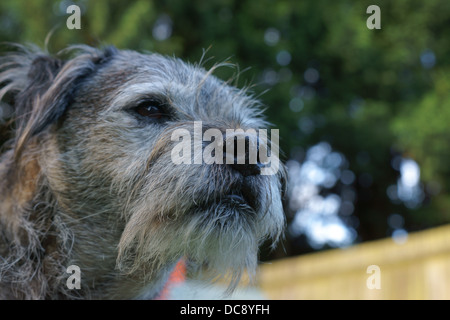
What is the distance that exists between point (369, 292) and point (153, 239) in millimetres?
5551

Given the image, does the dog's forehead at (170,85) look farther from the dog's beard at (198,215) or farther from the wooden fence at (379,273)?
the wooden fence at (379,273)

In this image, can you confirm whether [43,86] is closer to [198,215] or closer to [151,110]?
[151,110]

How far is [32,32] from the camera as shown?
10344mm

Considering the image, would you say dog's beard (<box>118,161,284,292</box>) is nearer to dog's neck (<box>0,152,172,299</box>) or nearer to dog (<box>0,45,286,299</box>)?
dog (<box>0,45,286,299</box>)

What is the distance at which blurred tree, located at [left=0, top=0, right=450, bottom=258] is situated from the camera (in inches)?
439

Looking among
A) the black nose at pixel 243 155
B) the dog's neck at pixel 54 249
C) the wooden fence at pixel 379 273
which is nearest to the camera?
the black nose at pixel 243 155

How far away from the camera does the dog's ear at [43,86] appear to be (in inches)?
131

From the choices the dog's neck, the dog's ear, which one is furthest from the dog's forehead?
the dog's neck

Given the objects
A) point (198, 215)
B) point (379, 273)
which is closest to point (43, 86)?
point (198, 215)

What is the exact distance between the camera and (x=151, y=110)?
337 cm

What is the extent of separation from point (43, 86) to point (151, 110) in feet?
2.54

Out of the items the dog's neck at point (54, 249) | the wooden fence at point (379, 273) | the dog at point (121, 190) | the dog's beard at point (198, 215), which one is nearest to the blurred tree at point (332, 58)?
the wooden fence at point (379, 273)
